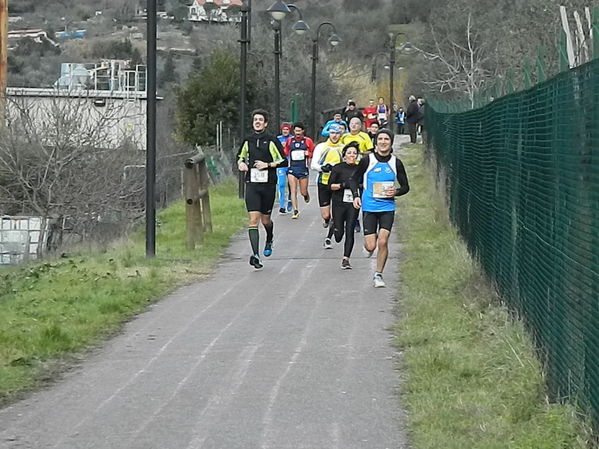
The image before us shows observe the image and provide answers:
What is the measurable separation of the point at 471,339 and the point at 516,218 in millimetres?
984

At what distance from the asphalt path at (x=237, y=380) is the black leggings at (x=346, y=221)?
158cm

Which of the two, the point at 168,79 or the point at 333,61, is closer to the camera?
the point at 333,61

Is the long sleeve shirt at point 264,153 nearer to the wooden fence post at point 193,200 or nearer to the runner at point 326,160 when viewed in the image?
the wooden fence post at point 193,200

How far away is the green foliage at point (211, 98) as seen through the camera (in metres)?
48.1

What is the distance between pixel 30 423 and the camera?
7242mm

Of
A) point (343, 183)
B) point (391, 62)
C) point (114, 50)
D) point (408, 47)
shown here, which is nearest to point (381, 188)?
point (343, 183)

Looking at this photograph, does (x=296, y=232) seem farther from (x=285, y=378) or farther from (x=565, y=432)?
(x=565, y=432)

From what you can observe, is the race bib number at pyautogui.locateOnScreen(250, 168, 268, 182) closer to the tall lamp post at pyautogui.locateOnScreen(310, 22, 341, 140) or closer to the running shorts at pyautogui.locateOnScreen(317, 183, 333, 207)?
the running shorts at pyautogui.locateOnScreen(317, 183, 333, 207)

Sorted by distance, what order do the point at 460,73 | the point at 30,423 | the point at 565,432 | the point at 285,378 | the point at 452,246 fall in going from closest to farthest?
the point at 565,432 → the point at 30,423 → the point at 285,378 → the point at 452,246 → the point at 460,73

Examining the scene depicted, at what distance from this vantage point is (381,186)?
43.4 feet

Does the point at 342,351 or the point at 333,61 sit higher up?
the point at 333,61

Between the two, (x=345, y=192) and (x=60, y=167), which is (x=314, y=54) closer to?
(x=60, y=167)

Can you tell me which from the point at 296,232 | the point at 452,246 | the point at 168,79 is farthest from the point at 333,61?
the point at 452,246

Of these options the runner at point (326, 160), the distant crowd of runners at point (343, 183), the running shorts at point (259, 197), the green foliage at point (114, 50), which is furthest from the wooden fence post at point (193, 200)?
the green foliage at point (114, 50)
